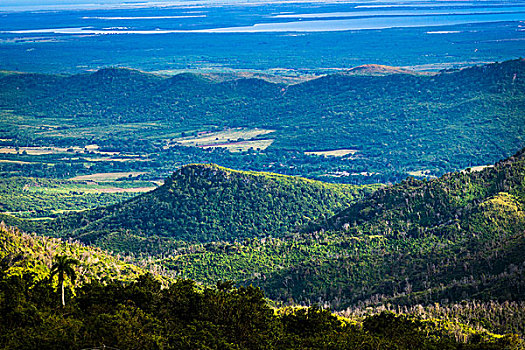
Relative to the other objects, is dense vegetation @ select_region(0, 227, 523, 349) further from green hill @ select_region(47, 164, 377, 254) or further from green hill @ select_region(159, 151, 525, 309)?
green hill @ select_region(47, 164, 377, 254)

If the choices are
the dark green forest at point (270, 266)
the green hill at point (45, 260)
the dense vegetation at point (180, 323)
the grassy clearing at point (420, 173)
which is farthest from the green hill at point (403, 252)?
the grassy clearing at point (420, 173)

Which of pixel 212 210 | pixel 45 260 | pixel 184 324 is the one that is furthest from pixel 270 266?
pixel 184 324

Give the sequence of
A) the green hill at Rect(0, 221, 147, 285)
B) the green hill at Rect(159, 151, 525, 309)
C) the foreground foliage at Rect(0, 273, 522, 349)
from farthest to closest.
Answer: the green hill at Rect(159, 151, 525, 309) → the green hill at Rect(0, 221, 147, 285) → the foreground foliage at Rect(0, 273, 522, 349)

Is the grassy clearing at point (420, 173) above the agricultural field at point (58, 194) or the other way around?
the other way around

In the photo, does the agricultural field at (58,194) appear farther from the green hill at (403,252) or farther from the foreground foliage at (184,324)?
the foreground foliage at (184,324)

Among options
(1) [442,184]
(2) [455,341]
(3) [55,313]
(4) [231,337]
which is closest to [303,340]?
(4) [231,337]

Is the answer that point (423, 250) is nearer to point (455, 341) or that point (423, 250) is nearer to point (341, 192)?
point (455, 341)

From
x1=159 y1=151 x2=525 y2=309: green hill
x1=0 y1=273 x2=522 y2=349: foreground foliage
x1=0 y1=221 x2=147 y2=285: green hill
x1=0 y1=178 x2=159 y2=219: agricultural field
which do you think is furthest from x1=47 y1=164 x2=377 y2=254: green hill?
x1=0 y1=273 x2=522 y2=349: foreground foliage
